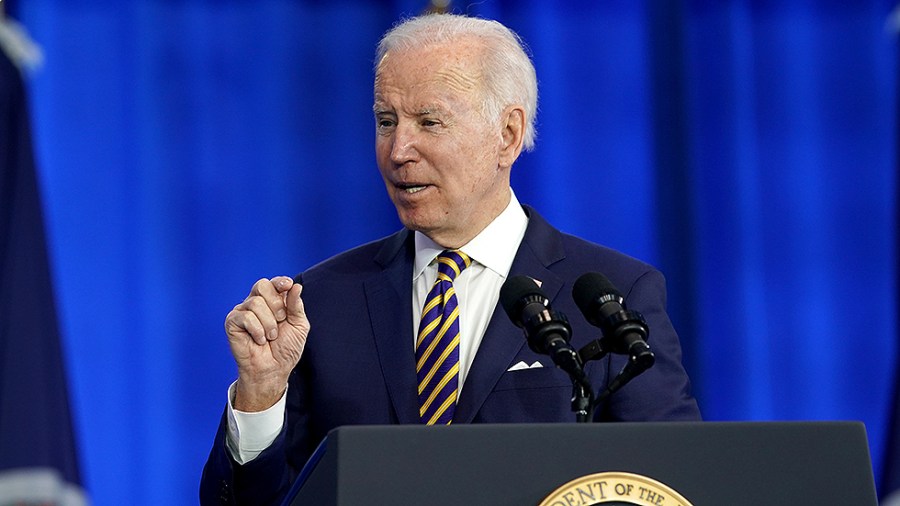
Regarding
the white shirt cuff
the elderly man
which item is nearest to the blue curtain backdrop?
the elderly man

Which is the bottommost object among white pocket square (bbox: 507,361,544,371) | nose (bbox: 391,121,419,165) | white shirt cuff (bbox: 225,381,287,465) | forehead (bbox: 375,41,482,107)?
white shirt cuff (bbox: 225,381,287,465)

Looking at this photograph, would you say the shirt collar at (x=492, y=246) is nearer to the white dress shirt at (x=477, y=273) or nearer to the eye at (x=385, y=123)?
the white dress shirt at (x=477, y=273)

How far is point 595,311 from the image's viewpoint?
1.67 metres

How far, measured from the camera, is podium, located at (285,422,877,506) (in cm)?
133

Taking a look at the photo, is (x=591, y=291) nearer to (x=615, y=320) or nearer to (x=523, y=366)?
(x=615, y=320)

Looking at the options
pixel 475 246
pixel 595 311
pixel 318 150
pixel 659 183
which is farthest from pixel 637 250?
pixel 595 311

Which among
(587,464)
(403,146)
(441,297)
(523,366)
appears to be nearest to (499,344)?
(523,366)

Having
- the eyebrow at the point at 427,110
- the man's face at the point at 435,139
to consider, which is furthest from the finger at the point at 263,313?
the eyebrow at the point at 427,110

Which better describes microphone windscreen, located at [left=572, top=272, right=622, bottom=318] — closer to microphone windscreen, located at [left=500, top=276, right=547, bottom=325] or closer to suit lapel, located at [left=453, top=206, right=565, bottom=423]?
microphone windscreen, located at [left=500, top=276, right=547, bottom=325]

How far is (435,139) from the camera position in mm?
2396

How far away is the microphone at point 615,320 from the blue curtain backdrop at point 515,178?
2.30m

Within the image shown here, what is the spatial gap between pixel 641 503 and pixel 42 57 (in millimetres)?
2968

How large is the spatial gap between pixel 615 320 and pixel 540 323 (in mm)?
100

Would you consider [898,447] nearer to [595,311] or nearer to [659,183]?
[659,183]
